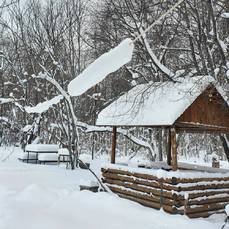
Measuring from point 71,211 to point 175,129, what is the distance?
3.07m

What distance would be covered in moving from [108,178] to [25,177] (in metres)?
3.24

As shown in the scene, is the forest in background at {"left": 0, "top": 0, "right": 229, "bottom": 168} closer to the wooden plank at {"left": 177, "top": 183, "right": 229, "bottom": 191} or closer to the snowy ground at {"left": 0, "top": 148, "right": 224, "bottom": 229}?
the wooden plank at {"left": 177, "top": 183, "right": 229, "bottom": 191}

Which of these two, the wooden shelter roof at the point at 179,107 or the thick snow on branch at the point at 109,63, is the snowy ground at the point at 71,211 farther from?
the thick snow on branch at the point at 109,63

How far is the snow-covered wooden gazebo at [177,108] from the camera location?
837 cm

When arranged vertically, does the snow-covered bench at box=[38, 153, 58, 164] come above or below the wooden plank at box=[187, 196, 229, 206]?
above

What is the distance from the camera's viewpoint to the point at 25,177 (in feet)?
39.1

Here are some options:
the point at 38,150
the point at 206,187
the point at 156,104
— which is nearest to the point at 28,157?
the point at 38,150

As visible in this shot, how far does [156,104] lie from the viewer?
29.7 ft

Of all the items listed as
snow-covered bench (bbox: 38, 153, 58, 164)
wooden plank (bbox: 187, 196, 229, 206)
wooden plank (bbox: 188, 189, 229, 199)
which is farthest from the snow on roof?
snow-covered bench (bbox: 38, 153, 58, 164)

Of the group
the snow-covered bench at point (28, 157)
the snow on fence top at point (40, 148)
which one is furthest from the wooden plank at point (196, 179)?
the snow-covered bench at point (28, 157)

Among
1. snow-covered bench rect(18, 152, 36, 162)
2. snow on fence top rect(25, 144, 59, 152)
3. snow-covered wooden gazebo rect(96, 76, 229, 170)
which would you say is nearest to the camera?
snow-covered wooden gazebo rect(96, 76, 229, 170)

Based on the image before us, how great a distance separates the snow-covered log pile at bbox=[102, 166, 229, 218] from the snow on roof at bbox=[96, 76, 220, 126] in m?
1.24

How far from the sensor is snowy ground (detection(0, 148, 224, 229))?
7.13 meters

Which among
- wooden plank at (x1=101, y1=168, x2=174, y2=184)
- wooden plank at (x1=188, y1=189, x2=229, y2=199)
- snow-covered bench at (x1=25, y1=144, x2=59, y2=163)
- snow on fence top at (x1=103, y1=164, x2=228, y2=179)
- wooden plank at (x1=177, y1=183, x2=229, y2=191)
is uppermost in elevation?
snow-covered bench at (x1=25, y1=144, x2=59, y2=163)
